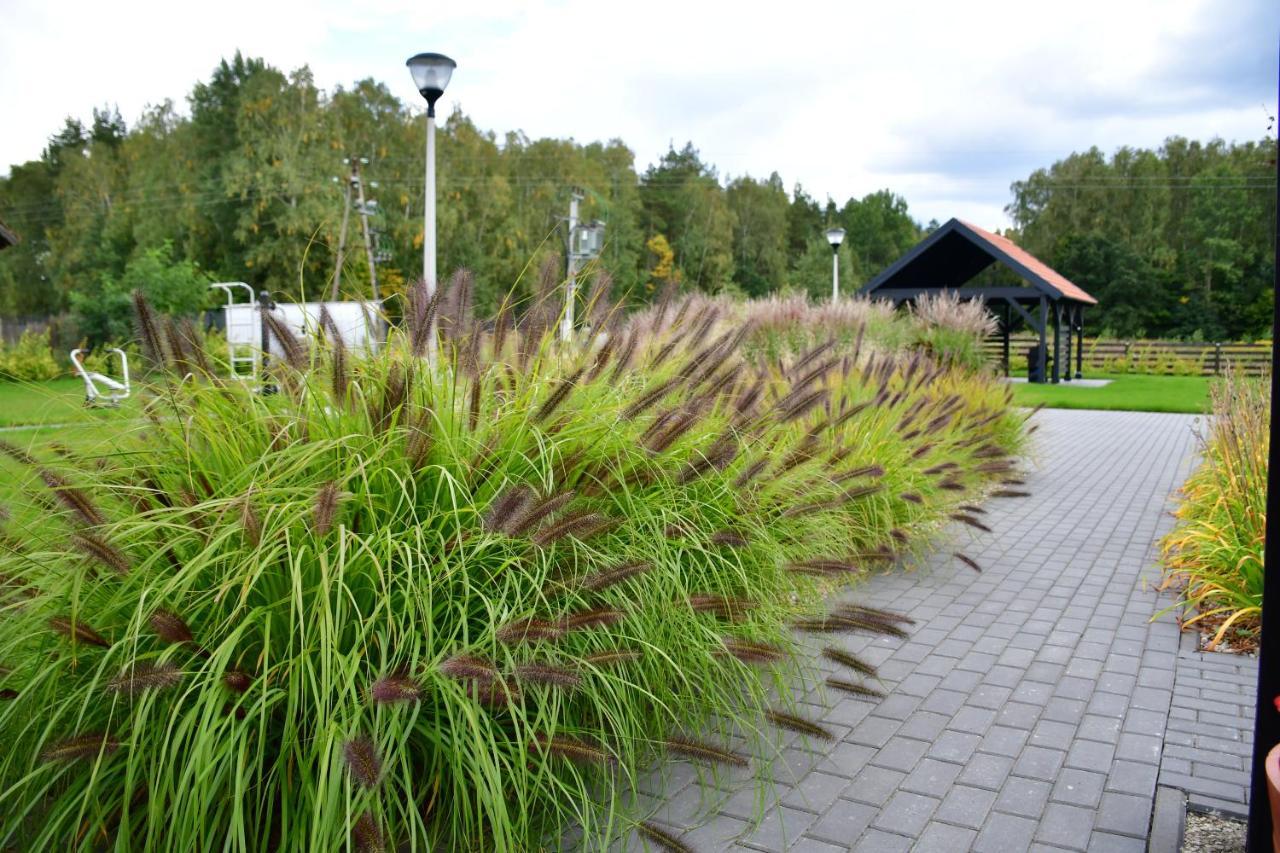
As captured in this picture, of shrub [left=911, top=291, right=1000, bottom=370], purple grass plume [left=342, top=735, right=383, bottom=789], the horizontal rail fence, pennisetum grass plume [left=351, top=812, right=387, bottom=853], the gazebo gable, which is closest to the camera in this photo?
purple grass plume [left=342, top=735, right=383, bottom=789]

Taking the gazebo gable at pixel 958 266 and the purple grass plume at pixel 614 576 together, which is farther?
the gazebo gable at pixel 958 266

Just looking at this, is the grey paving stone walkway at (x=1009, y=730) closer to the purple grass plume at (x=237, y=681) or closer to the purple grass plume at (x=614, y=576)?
the purple grass plume at (x=614, y=576)

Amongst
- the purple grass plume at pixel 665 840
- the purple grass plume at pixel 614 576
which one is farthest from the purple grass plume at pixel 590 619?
the purple grass plume at pixel 665 840

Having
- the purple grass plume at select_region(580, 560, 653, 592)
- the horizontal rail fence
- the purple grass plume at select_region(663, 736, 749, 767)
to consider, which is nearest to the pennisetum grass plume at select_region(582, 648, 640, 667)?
the purple grass plume at select_region(580, 560, 653, 592)

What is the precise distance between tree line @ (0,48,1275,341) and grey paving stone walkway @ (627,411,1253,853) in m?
23.5

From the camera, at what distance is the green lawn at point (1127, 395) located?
1805 cm

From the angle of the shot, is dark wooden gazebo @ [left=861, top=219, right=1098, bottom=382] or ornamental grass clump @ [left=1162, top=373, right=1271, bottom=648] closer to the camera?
ornamental grass clump @ [left=1162, top=373, right=1271, bottom=648]

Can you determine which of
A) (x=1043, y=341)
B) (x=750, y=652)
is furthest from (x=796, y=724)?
(x=1043, y=341)

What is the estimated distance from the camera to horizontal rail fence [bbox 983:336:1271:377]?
1164 inches

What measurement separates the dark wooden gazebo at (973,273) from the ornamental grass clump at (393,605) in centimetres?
2025

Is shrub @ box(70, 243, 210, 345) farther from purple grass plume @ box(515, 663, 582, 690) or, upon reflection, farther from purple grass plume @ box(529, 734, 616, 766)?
purple grass plume @ box(515, 663, 582, 690)

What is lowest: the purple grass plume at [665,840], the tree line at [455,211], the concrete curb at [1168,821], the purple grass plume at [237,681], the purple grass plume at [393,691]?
the concrete curb at [1168,821]

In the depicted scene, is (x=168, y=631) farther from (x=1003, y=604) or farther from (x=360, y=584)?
(x=1003, y=604)

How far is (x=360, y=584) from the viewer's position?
90.4 inches
